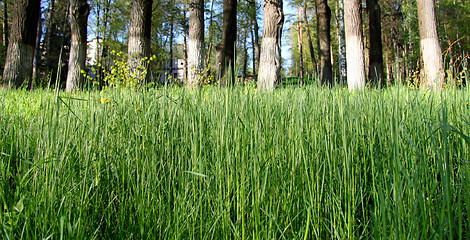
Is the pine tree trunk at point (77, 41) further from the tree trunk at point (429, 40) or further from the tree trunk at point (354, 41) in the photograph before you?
the tree trunk at point (429, 40)

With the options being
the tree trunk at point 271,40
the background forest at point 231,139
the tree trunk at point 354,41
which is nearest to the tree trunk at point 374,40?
the background forest at point 231,139

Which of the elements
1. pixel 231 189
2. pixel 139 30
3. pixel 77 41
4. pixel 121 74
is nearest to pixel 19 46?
pixel 77 41

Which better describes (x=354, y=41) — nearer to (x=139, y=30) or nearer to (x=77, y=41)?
(x=139, y=30)

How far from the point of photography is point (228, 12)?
734 centimetres

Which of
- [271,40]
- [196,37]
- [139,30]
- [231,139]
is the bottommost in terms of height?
[231,139]

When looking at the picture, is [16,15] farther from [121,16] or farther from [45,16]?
[45,16]

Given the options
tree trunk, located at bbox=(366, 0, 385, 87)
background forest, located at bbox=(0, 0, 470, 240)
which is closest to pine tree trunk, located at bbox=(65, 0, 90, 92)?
background forest, located at bbox=(0, 0, 470, 240)

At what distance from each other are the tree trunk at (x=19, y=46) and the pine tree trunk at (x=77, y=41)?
4.00 feet

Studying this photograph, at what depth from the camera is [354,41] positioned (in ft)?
19.1

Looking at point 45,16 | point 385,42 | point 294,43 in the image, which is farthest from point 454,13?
point 45,16

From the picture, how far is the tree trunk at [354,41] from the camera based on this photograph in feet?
18.8

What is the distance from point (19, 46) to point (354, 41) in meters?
7.82

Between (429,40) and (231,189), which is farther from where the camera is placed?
(429,40)

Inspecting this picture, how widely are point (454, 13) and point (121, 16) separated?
88.3 ft
